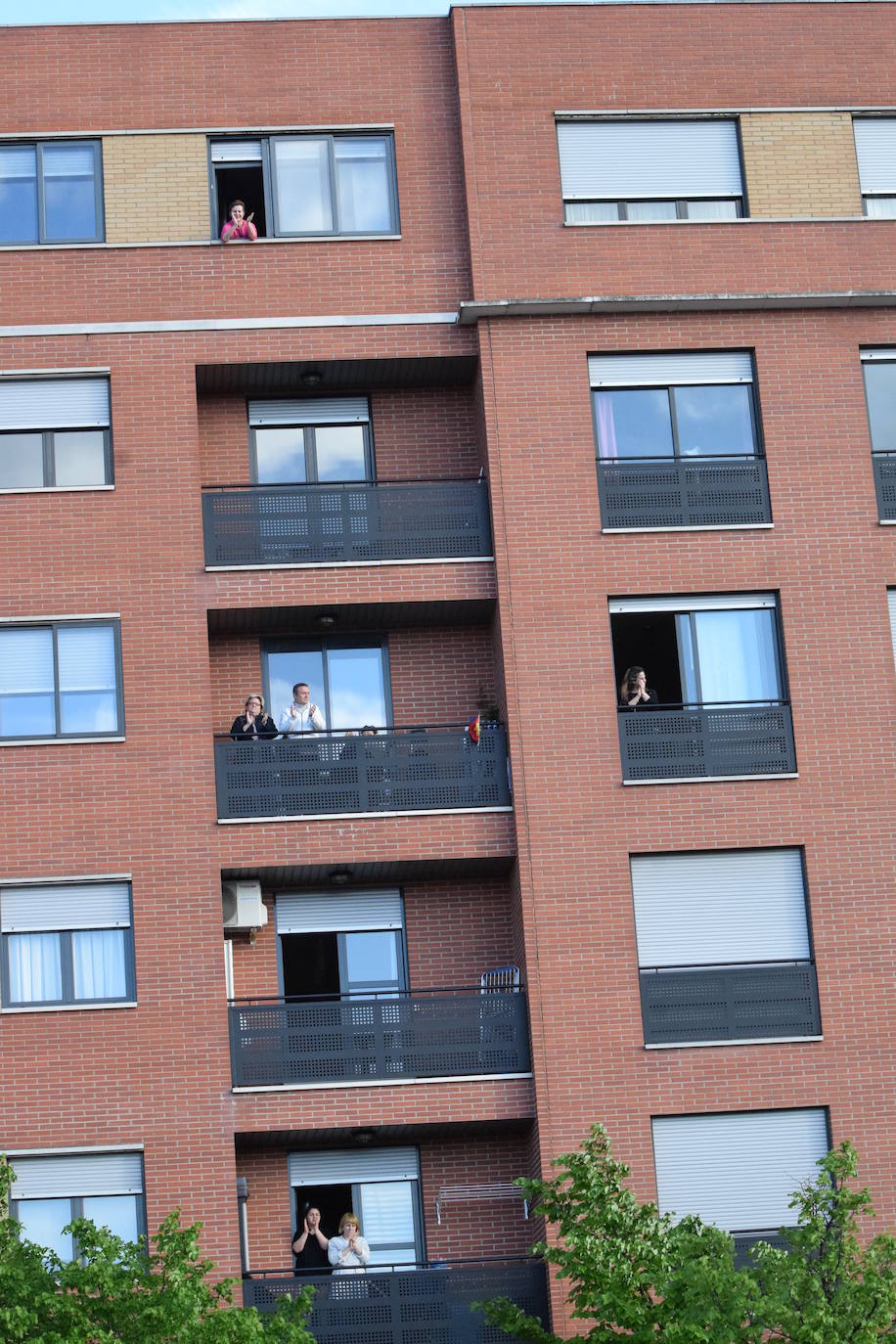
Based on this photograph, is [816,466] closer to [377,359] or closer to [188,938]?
[377,359]

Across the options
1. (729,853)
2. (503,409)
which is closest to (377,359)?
(503,409)

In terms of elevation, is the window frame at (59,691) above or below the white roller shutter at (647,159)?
below

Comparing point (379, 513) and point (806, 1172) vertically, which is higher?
point (379, 513)

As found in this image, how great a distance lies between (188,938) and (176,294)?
31.7ft

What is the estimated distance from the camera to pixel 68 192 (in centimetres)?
3834

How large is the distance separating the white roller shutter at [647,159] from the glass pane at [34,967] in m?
13.6

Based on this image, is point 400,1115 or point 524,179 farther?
point 524,179

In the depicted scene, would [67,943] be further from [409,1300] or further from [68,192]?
[68,192]

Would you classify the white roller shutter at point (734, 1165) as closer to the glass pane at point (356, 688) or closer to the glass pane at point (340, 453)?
the glass pane at point (356, 688)

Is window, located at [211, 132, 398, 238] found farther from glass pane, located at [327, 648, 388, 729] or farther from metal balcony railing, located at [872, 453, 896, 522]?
metal balcony railing, located at [872, 453, 896, 522]

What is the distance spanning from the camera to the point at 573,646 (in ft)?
119

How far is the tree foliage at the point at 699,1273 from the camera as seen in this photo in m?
28.7

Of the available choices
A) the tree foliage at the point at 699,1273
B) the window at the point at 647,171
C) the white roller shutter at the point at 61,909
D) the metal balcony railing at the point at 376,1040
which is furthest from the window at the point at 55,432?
the tree foliage at the point at 699,1273

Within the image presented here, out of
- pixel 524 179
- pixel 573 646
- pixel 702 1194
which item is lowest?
pixel 702 1194
